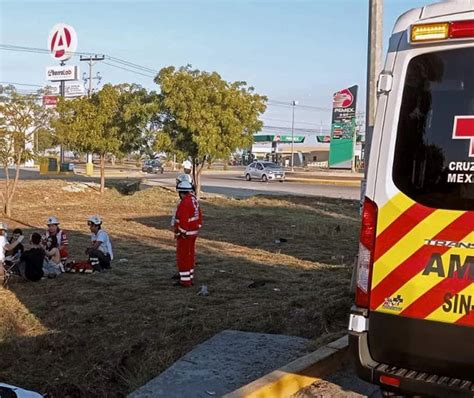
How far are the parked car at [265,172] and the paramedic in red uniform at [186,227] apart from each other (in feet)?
125

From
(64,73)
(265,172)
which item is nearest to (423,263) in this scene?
(265,172)

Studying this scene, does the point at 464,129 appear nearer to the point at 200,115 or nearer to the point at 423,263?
the point at 423,263

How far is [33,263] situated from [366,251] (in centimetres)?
701

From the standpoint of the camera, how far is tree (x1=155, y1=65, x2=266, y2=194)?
2375 cm

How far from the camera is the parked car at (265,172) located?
46781mm

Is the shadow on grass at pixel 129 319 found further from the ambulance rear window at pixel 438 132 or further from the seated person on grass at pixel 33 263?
the ambulance rear window at pixel 438 132

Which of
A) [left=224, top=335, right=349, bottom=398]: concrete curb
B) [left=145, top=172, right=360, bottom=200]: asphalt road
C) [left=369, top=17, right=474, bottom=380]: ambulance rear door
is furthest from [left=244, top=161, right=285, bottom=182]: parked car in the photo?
[left=369, top=17, right=474, bottom=380]: ambulance rear door

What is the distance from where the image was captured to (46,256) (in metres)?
9.77

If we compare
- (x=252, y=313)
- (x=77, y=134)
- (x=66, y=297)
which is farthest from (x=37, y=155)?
(x=252, y=313)

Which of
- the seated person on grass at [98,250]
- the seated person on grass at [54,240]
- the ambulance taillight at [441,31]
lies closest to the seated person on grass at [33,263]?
the seated person on grass at [54,240]

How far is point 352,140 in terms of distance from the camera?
40.2 metres

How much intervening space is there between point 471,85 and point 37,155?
56.4 ft

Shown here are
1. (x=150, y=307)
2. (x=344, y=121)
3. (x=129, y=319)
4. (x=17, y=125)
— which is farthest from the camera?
(x=344, y=121)

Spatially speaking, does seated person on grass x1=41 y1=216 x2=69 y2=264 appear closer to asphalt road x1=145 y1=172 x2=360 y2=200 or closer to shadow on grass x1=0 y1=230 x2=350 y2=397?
shadow on grass x1=0 y1=230 x2=350 y2=397
